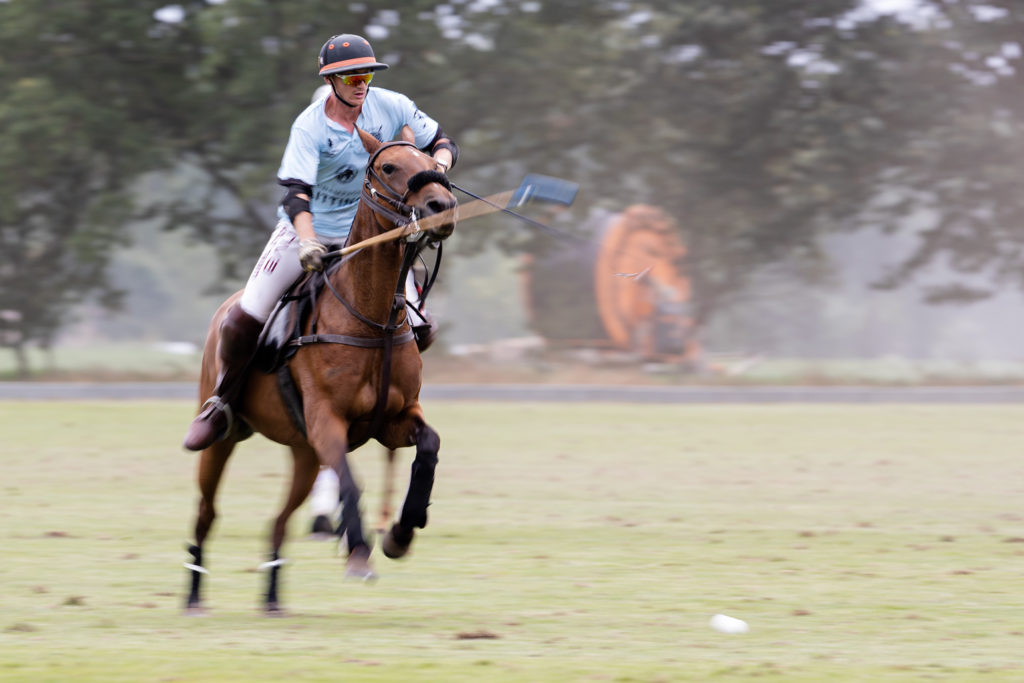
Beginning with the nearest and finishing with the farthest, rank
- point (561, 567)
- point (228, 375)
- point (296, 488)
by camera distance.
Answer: point (228, 375), point (296, 488), point (561, 567)

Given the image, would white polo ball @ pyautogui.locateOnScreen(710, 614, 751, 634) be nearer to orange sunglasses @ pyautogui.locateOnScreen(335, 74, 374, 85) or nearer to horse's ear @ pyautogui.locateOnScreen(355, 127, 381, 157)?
horse's ear @ pyautogui.locateOnScreen(355, 127, 381, 157)

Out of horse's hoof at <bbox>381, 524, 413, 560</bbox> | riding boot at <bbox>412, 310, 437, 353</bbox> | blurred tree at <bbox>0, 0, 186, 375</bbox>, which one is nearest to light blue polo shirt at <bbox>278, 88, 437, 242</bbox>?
riding boot at <bbox>412, 310, 437, 353</bbox>

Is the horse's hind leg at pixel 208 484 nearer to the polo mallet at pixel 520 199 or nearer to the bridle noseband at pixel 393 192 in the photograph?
the polo mallet at pixel 520 199

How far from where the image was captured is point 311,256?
274 inches

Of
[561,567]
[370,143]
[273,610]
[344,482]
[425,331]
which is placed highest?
[370,143]

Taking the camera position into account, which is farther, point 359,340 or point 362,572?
point 359,340

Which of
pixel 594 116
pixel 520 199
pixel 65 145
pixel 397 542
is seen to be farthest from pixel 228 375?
pixel 594 116

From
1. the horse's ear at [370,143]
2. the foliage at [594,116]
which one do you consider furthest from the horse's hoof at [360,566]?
the foliage at [594,116]

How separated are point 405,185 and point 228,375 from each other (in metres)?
1.72

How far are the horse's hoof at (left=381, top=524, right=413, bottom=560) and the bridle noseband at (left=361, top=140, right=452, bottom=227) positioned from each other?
4.96 feet

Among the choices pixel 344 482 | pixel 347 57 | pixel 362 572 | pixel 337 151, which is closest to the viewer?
pixel 362 572

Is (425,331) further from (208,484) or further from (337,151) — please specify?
(208,484)

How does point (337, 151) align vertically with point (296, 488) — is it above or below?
above

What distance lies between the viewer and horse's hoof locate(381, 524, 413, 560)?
7035 mm
